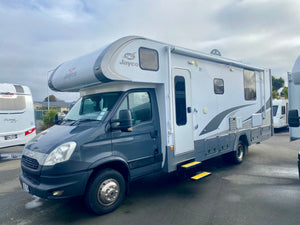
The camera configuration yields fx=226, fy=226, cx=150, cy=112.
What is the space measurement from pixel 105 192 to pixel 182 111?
240 centimetres

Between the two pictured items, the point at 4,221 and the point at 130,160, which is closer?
the point at 4,221

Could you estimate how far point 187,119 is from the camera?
5191 mm

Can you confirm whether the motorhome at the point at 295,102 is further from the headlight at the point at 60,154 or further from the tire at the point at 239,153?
the headlight at the point at 60,154

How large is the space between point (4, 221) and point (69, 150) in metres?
1.74

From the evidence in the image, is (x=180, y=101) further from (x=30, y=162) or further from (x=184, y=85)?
(x=30, y=162)

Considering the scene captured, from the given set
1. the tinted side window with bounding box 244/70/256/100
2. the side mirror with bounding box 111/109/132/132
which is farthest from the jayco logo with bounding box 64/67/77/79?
the tinted side window with bounding box 244/70/256/100

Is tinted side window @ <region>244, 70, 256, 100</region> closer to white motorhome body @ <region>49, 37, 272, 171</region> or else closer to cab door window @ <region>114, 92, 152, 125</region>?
white motorhome body @ <region>49, 37, 272, 171</region>

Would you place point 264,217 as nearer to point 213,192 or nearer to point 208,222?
point 208,222

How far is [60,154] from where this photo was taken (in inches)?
137

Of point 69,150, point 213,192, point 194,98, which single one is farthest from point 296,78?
point 69,150

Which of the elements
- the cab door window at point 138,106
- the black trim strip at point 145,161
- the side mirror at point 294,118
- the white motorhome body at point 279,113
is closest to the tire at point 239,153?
the side mirror at point 294,118

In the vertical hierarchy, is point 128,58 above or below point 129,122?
above

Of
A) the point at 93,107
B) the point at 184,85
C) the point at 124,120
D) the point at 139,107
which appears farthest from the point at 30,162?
the point at 184,85

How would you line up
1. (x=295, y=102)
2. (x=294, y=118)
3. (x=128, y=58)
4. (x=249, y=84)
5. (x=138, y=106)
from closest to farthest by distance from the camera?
(x=294, y=118) < (x=128, y=58) < (x=138, y=106) < (x=295, y=102) < (x=249, y=84)
